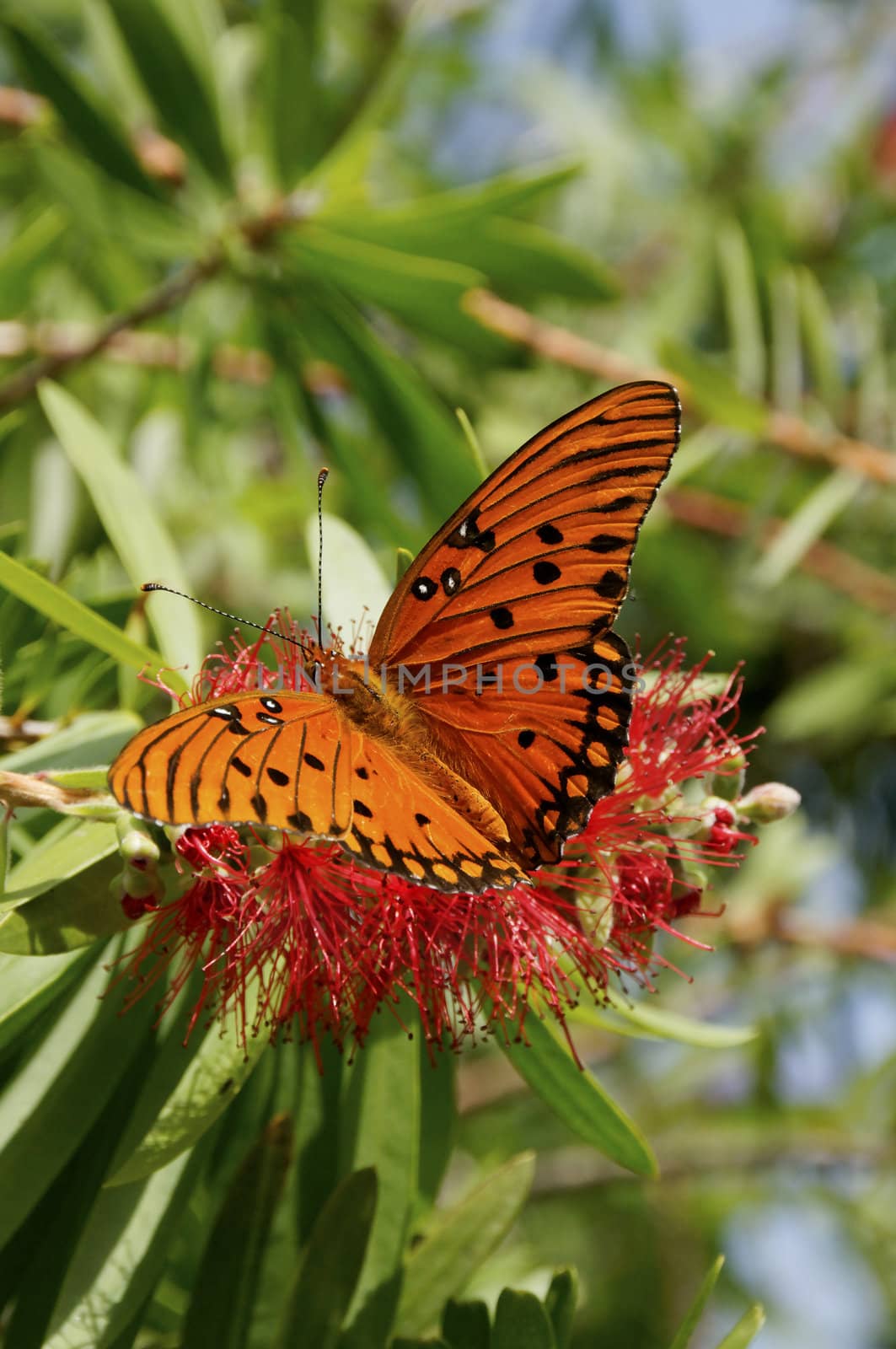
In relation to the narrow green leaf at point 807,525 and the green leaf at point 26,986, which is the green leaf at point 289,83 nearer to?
the narrow green leaf at point 807,525

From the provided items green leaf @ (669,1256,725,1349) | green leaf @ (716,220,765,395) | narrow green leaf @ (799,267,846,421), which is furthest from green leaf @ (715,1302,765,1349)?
narrow green leaf @ (799,267,846,421)

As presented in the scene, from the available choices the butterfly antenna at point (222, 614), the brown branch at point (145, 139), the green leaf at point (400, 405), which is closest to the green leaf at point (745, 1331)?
the butterfly antenna at point (222, 614)

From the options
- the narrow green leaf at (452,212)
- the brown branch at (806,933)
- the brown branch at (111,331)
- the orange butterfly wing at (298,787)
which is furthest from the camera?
the brown branch at (806,933)

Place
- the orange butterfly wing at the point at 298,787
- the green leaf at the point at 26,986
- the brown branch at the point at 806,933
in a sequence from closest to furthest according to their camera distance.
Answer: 1. the orange butterfly wing at the point at 298,787
2. the green leaf at the point at 26,986
3. the brown branch at the point at 806,933

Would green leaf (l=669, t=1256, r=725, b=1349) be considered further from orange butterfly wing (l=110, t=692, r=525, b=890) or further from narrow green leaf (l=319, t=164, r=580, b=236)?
narrow green leaf (l=319, t=164, r=580, b=236)

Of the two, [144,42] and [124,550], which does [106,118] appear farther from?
[124,550]

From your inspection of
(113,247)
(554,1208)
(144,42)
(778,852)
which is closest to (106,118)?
(144,42)

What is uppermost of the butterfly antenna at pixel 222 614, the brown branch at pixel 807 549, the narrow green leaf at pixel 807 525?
the brown branch at pixel 807 549

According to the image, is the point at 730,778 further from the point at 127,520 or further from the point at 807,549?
the point at 807,549
